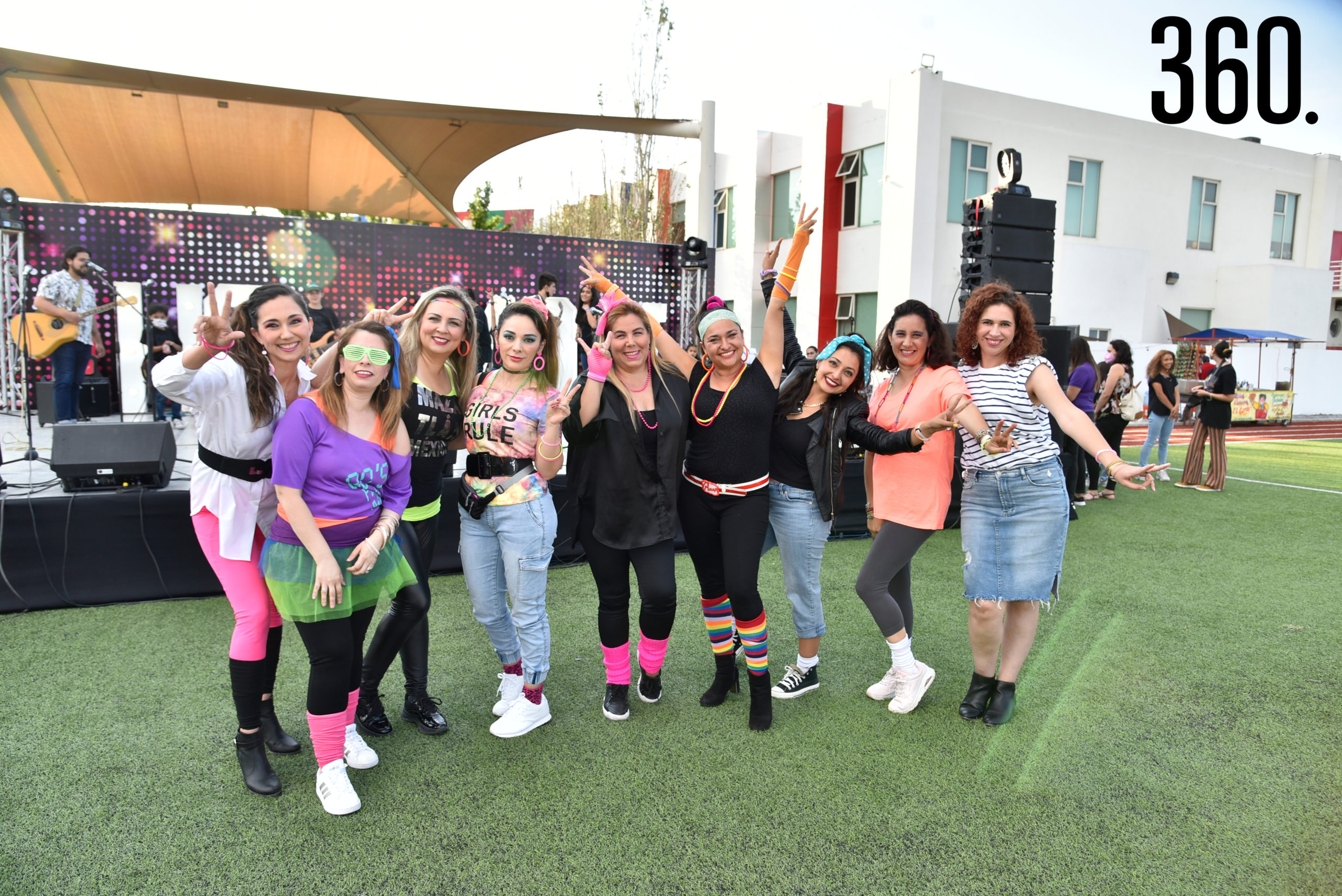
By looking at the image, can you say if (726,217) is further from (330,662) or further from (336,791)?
(336,791)

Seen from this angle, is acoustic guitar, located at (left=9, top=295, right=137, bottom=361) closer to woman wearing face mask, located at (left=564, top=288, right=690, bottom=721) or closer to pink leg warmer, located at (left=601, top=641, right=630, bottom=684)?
woman wearing face mask, located at (left=564, top=288, right=690, bottom=721)

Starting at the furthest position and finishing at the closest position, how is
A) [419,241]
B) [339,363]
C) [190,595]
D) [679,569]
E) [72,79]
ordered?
[419,241] → [72,79] → [679,569] → [190,595] → [339,363]

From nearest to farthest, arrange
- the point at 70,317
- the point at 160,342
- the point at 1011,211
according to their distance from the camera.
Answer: the point at 1011,211
the point at 70,317
the point at 160,342

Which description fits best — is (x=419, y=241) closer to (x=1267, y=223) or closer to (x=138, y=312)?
(x=138, y=312)

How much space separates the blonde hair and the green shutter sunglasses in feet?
0.95

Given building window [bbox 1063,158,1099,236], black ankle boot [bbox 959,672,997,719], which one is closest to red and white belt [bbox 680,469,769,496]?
black ankle boot [bbox 959,672,997,719]

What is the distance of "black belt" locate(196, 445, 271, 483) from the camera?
7.70ft

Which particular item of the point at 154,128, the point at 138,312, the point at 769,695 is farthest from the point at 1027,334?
the point at 154,128

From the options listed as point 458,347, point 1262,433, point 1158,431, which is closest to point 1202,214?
point 1262,433

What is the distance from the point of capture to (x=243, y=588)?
7.81ft

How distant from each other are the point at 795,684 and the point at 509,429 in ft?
5.42

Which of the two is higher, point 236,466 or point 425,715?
point 236,466

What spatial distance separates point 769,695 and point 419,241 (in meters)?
9.53

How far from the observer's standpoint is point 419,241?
10617 millimetres
